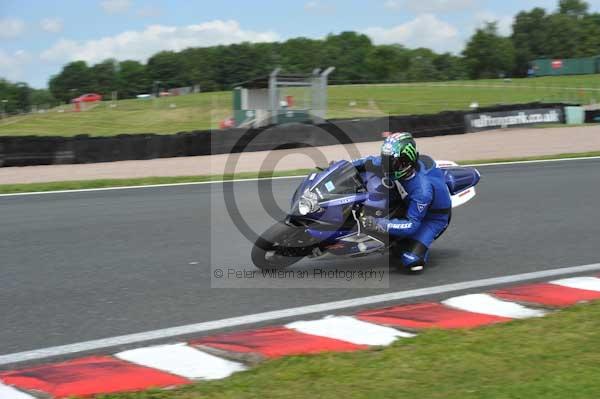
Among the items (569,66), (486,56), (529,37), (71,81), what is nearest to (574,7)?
(529,37)

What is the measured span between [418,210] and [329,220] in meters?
0.92

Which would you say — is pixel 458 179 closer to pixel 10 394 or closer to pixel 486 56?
pixel 10 394

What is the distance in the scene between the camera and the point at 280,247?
6.46m

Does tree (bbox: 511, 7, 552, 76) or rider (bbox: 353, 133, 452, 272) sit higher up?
tree (bbox: 511, 7, 552, 76)

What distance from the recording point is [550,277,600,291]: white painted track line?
6.10 metres

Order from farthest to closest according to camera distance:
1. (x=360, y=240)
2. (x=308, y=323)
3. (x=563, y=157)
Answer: (x=563, y=157)
(x=360, y=240)
(x=308, y=323)

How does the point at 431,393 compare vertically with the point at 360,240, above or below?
below

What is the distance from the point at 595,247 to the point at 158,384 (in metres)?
5.76

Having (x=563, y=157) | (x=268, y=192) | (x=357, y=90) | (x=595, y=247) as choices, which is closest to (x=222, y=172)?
(x=268, y=192)

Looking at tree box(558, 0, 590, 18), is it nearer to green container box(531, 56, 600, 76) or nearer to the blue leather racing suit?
green container box(531, 56, 600, 76)

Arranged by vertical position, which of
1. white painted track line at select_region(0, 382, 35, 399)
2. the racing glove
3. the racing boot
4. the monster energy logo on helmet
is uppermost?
the monster energy logo on helmet

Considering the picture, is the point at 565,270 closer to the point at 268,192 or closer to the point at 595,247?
the point at 595,247

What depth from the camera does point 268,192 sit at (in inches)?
524

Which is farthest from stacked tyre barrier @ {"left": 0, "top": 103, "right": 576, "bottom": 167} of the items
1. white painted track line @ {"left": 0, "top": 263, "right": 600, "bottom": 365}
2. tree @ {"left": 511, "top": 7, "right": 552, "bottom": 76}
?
tree @ {"left": 511, "top": 7, "right": 552, "bottom": 76}
